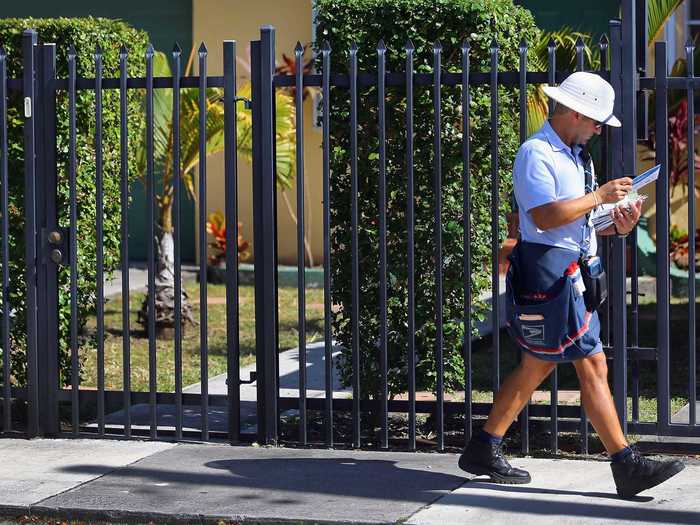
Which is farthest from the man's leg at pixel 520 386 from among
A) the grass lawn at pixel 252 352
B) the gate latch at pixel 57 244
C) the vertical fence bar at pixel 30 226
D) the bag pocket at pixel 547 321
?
the vertical fence bar at pixel 30 226

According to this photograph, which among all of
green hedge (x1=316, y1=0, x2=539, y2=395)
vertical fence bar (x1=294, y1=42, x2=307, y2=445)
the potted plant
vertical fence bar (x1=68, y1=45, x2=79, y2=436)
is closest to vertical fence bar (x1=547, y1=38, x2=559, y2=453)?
green hedge (x1=316, y1=0, x2=539, y2=395)

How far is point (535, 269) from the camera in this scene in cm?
566

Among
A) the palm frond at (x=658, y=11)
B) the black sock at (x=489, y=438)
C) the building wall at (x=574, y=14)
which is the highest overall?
the building wall at (x=574, y=14)

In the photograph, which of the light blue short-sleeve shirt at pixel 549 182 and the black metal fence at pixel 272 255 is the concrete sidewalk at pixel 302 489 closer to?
the black metal fence at pixel 272 255

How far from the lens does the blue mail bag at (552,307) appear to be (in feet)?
18.4

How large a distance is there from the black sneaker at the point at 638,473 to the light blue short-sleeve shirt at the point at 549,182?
91 cm

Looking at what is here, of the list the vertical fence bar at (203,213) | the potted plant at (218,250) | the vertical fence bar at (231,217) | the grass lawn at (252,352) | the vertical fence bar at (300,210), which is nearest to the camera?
the vertical fence bar at (300,210)

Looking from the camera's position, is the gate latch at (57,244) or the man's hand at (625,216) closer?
the man's hand at (625,216)

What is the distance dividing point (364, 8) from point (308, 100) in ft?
26.7

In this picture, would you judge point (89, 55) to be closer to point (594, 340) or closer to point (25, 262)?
point (25, 262)

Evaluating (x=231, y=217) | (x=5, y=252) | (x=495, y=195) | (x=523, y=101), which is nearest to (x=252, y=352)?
(x=5, y=252)

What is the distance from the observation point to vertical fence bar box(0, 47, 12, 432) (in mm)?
6973

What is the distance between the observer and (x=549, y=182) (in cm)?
Result: 558

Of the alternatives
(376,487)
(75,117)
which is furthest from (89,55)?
(376,487)
